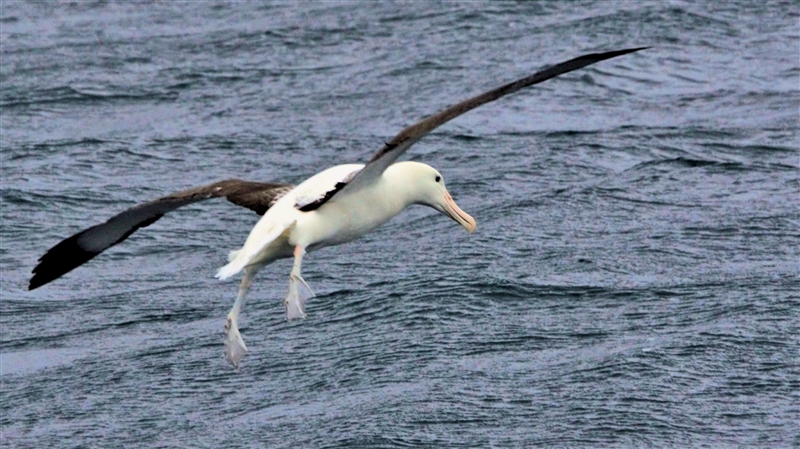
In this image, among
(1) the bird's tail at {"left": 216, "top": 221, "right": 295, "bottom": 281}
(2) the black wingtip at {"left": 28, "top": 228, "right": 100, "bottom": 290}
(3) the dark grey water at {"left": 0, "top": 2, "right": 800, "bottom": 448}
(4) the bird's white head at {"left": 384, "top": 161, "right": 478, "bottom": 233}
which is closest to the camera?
(1) the bird's tail at {"left": 216, "top": 221, "right": 295, "bottom": 281}

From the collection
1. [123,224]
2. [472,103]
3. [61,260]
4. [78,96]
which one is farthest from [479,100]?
[78,96]

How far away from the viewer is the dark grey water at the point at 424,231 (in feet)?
35.9

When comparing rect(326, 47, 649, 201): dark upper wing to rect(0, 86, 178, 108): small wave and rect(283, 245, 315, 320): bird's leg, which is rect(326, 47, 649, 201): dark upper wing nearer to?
rect(283, 245, 315, 320): bird's leg

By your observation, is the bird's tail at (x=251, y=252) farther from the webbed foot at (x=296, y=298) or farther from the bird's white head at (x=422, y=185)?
the bird's white head at (x=422, y=185)

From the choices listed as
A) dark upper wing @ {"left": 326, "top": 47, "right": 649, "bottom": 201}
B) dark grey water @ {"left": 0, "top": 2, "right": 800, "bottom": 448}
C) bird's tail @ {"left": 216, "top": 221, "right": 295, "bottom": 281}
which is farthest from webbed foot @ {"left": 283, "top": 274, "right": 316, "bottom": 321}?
dark grey water @ {"left": 0, "top": 2, "right": 800, "bottom": 448}

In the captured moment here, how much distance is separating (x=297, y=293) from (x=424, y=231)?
5769mm

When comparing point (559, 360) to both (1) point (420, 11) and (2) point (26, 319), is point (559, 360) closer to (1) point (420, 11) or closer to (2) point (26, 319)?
(2) point (26, 319)

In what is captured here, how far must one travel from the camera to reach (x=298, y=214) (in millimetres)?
8594

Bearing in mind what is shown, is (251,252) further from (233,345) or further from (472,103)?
(472,103)

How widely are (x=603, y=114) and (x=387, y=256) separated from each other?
150 inches

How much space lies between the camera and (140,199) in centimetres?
1466

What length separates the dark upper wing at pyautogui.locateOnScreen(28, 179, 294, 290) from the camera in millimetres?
9109

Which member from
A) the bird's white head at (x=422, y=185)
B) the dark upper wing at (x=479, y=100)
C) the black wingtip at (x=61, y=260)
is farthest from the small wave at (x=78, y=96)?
the dark upper wing at (x=479, y=100)

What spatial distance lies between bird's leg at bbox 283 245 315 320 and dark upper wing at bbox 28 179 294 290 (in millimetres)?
719
